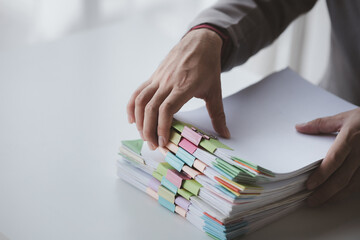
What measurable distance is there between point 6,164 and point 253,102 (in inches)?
22.2

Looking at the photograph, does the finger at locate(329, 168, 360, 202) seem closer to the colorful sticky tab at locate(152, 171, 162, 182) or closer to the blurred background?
the colorful sticky tab at locate(152, 171, 162, 182)

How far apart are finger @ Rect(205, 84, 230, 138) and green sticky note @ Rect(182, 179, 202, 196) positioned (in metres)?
0.12

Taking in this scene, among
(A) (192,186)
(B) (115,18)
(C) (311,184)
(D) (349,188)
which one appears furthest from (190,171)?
(B) (115,18)

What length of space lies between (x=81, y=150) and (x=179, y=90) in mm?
289

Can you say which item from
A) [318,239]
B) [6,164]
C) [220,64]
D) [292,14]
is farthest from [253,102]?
[6,164]

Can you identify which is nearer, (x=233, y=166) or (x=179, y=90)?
(x=233, y=166)

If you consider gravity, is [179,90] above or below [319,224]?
above

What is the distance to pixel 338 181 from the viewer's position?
1.09 m

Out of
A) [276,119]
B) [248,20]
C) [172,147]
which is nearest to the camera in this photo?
[172,147]

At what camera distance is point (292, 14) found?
156 centimetres

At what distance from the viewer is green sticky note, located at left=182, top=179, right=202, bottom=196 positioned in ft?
3.31

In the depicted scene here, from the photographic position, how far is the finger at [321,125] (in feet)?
3.68

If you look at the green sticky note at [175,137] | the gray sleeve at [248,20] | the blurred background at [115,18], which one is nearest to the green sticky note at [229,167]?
the green sticky note at [175,137]

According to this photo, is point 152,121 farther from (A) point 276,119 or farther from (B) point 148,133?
(A) point 276,119
